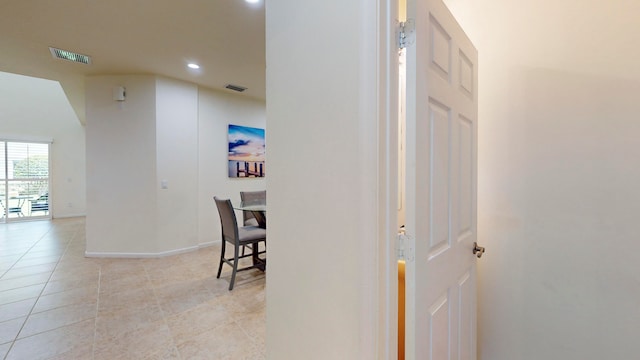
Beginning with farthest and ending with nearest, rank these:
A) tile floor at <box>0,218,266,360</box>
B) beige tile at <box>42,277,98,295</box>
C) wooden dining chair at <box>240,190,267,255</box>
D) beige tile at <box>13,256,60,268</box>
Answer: wooden dining chair at <box>240,190,267,255</box>
beige tile at <box>13,256,60,268</box>
beige tile at <box>42,277,98,295</box>
tile floor at <box>0,218,266,360</box>

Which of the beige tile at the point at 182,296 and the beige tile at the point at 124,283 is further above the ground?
the beige tile at the point at 124,283

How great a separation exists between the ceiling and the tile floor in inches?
104

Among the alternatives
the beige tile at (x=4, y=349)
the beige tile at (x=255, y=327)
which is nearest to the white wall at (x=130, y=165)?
the beige tile at (x=4, y=349)

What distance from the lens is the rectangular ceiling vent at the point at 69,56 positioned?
3.20 metres

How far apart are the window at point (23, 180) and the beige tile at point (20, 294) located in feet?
19.8

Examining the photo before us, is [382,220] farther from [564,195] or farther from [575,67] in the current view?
[575,67]

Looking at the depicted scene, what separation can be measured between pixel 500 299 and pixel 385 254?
1180 millimetres

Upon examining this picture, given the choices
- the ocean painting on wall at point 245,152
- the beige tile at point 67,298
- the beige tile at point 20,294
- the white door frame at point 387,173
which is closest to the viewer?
the white door frame at point 387,173

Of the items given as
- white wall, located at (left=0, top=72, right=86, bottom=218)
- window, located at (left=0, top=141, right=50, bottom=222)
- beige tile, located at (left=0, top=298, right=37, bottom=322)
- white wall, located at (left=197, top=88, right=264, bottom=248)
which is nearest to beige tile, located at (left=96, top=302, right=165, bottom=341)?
beige tile, located at (left=0, top=298, right=37, bottom=322)

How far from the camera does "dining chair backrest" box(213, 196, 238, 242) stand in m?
2.91

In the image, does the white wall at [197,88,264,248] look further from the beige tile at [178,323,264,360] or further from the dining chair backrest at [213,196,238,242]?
the beige tile at [178,323,264,360]

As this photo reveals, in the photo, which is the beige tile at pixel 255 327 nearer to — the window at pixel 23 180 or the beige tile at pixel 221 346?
the beige tile at pixel 221 346

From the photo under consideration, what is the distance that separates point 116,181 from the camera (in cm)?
402

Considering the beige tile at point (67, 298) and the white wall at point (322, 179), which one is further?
the beige tile at point (67, 298)
